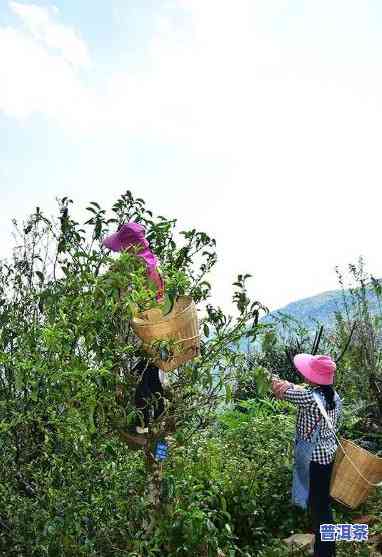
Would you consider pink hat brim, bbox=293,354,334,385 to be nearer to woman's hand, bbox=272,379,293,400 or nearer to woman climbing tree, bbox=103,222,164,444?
woman's hand, bbox=272,379,293,400

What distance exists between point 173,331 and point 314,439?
1.94 m

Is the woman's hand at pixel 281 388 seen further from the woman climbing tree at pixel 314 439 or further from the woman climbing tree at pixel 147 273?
the woman climbing tree at pixel 147 273

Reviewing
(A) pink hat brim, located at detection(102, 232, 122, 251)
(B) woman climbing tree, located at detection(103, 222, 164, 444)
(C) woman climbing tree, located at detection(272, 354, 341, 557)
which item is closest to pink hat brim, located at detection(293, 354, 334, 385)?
(C) woman climbing tree, located at detection(272, 354, 341, 557)

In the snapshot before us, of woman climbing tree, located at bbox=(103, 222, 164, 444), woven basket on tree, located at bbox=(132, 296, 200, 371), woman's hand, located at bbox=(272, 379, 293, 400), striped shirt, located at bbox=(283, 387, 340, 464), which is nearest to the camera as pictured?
woven basket on tree, located at bbox=(132, 296, 200, 371)

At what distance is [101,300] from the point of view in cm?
351

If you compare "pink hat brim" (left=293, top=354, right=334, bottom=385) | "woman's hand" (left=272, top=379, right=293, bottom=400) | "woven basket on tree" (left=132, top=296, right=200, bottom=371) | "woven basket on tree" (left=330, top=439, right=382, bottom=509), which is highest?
"woven basket on tree" (left=132, top=296, right=200, bottom=371)

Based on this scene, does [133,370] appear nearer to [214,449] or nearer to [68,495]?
[68,495]

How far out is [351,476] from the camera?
520 centimetres

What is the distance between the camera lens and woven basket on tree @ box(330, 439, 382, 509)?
520 centimetres

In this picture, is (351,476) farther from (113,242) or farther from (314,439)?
(113,242)

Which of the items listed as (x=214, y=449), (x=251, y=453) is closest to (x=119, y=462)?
(x=214, y=449)

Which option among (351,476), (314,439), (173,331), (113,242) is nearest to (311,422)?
(314,439)

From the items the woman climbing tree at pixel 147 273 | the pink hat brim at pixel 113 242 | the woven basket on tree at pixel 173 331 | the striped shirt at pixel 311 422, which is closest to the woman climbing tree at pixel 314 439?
the striped shirt at pixel 311 422

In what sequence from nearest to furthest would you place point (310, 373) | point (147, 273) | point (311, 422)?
point (147, 273)
point (311, 422)
point (310, 373)
